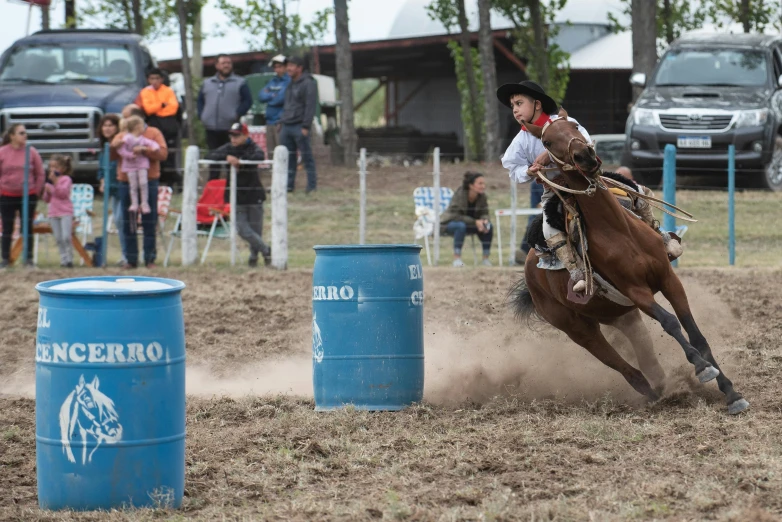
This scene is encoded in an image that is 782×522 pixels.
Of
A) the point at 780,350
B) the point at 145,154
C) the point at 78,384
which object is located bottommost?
the point at 780,350

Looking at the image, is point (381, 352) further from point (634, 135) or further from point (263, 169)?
point (634, 135)

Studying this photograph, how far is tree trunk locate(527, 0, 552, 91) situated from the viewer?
1008 inches

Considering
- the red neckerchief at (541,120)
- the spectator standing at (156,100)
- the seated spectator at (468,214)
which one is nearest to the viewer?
the red neckerchief at (541,120)

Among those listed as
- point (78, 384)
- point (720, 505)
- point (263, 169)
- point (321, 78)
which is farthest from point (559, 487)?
point (321, 78)

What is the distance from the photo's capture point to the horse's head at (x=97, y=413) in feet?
15.3

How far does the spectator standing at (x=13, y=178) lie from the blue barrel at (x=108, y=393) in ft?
31.2

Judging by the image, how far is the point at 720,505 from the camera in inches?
178

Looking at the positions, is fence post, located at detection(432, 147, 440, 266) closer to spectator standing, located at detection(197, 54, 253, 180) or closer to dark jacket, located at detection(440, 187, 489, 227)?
dark jacket, located at detection(440, 187, 489, 227)

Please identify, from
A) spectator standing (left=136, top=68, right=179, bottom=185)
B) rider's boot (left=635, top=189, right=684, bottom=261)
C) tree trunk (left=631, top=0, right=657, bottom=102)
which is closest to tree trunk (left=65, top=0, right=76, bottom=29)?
spectator standing (left=136, top=68, right=179, bottom=185)

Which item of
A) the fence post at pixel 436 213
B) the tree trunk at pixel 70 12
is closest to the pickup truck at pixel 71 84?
the fence post at pixel 436 213

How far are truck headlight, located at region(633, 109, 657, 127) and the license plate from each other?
0.53 metres

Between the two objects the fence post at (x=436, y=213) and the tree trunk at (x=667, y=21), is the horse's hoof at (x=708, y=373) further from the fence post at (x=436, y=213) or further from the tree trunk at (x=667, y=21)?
the tree trunk at (x=667, y=21)

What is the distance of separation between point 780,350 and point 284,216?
6.84 meters

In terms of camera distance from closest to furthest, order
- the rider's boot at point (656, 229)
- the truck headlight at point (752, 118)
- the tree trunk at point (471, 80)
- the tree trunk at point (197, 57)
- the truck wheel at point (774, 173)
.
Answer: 1. the rider's boot at point (656, 229)
2. the truck headlight at point (752, 118)
3. the truck wheel at point (774, 173)
4. the tree trunk at point (471, 80)
5. the tree trunk at point (197, 57)
